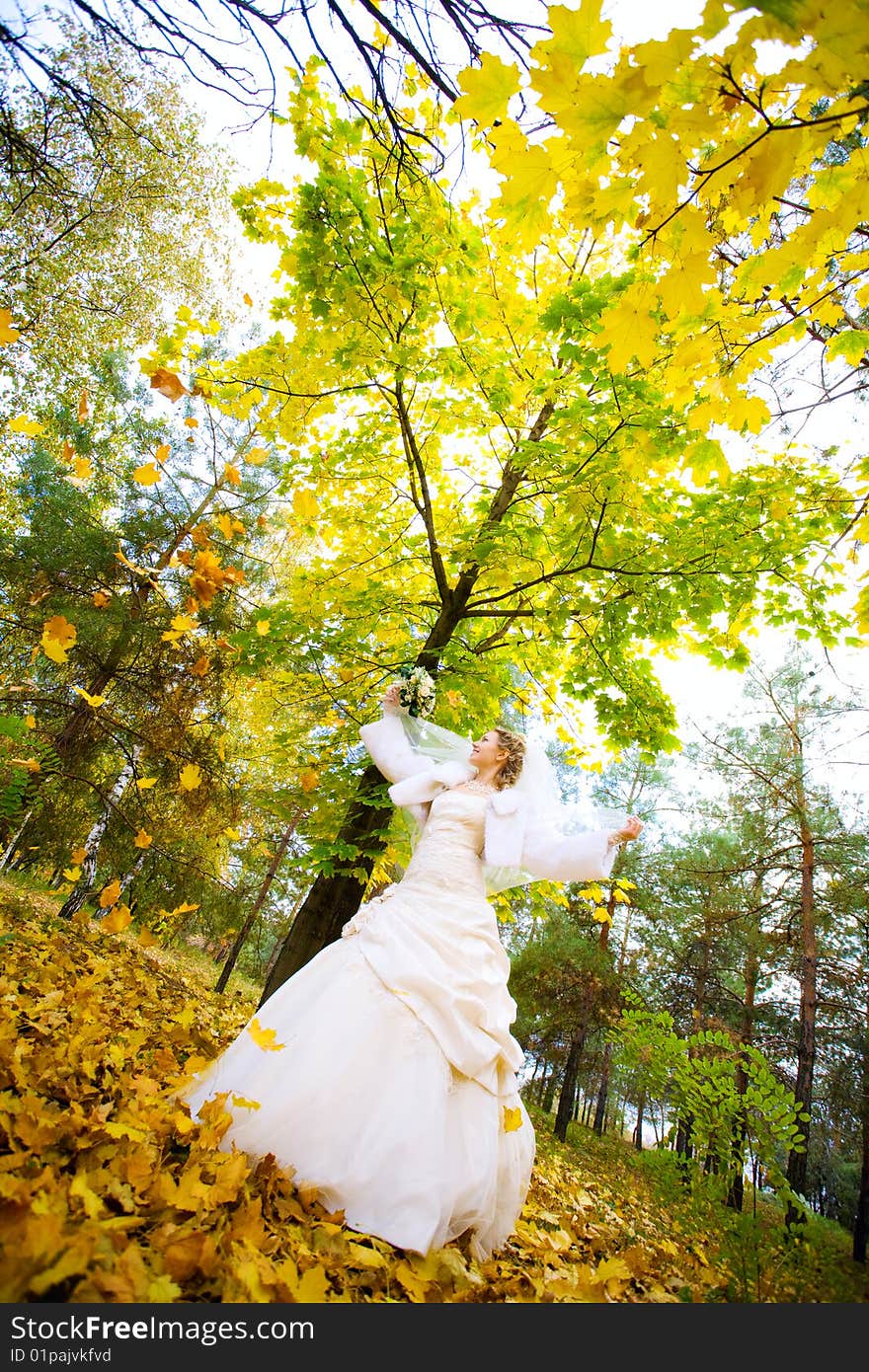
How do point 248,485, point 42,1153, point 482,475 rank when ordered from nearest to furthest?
1. point 42,1153
2. point 482,475
3. point 248,485

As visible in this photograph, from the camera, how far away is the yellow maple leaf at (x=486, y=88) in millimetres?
1404

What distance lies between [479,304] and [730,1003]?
17869 mm

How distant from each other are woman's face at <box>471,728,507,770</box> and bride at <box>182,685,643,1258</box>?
1.05ft

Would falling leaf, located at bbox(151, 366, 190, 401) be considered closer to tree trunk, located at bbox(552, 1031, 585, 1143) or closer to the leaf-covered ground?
the leaf-covered ground

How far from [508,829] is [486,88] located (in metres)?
2.75

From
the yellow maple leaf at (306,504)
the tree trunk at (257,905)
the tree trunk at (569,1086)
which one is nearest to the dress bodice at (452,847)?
the yellow maple leaf at (306,504)

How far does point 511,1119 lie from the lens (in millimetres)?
2484

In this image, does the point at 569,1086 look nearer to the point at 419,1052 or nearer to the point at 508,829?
the point at 508,829

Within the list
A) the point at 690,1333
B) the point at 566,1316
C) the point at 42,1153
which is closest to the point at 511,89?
the point at 42,1153

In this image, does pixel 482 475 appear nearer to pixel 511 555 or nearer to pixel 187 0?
pixel 511 555

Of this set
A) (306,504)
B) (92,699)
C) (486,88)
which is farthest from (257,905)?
(486,88)

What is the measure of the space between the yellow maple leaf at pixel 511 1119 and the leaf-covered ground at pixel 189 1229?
0.42 metres

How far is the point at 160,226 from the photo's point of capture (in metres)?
9.66

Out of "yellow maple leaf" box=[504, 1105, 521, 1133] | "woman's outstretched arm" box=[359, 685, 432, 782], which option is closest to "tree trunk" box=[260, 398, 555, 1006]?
"woman's outstretched arm" box=[359, 685, 432, 782]
